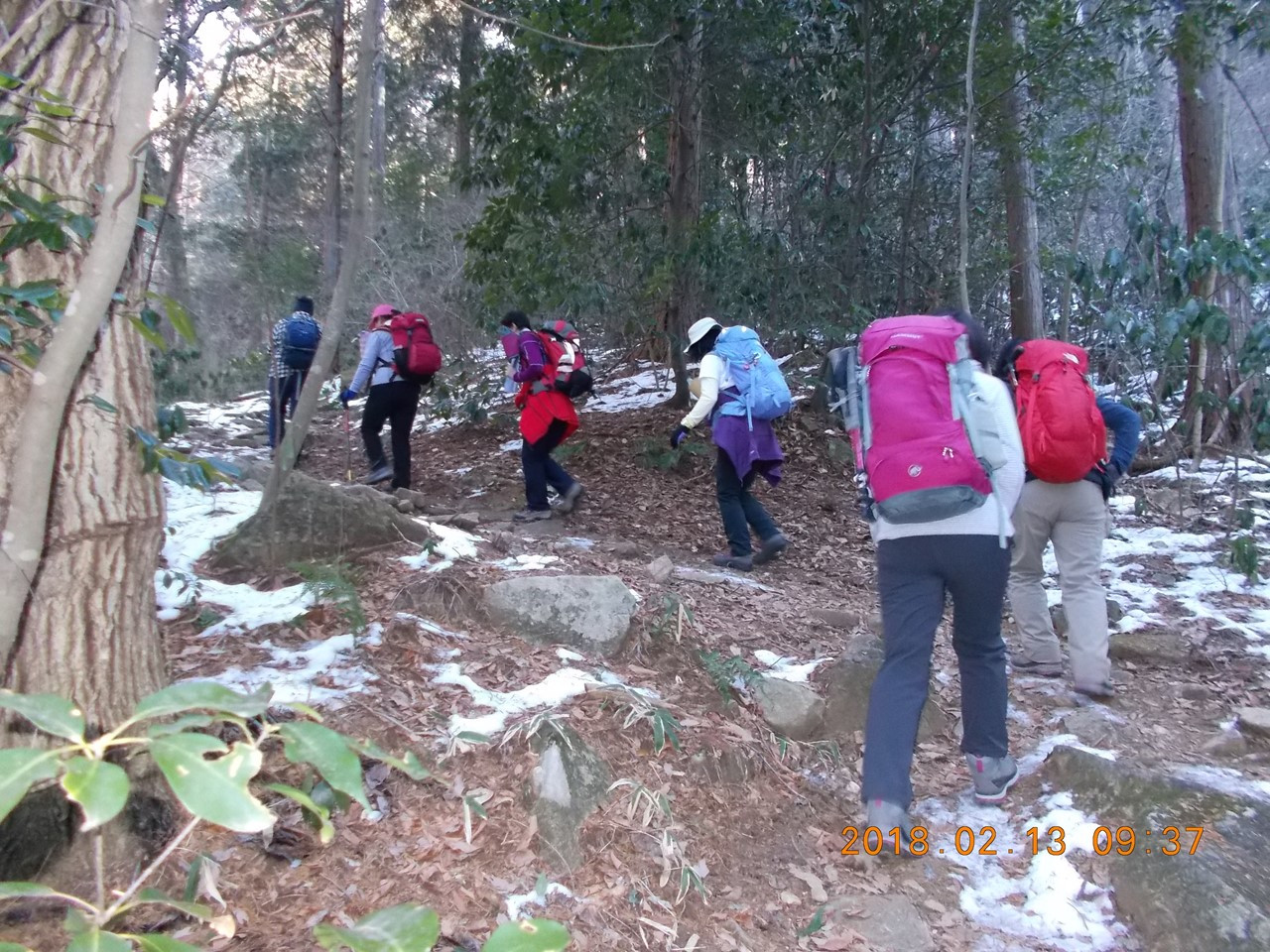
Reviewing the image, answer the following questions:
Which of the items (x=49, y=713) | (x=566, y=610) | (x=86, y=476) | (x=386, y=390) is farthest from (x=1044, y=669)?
(x=386, y=390)

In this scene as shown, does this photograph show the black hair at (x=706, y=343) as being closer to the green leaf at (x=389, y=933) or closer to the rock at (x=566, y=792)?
the rock at (x=566, y=792)

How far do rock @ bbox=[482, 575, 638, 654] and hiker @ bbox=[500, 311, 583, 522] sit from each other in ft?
9.92

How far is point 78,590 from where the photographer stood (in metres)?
2.62

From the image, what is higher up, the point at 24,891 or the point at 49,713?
the point at 49,713

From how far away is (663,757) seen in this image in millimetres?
3777

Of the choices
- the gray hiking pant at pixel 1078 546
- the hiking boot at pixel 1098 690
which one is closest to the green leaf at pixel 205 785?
the gray hiking pant at pixel 1078 546

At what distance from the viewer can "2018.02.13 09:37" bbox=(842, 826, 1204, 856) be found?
3406 millimetres

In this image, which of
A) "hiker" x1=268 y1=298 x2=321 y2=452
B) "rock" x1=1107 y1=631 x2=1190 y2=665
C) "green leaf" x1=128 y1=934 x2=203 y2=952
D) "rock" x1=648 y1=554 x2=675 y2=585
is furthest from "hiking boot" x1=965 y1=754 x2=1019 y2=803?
"hiker" x1=268 y1=298 x2=321 y2=452

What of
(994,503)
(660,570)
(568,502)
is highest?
(994,503)

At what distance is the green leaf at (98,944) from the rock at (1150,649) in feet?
18.5

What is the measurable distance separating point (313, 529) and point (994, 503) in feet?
11.0

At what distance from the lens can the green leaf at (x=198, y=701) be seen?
3.93 ft

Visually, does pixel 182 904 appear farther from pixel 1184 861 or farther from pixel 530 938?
pixel 1184 861

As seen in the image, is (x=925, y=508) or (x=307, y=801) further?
(x=925, y=508)
